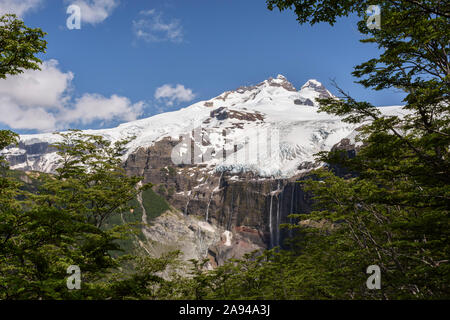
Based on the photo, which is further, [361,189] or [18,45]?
[361,189]

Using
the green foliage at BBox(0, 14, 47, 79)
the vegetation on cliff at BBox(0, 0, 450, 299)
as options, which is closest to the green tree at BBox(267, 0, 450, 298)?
the vegetation on cliff at BBox(0, 0, 450, 299)

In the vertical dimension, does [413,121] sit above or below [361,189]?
above

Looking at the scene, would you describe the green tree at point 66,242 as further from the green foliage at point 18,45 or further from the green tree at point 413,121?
the green tree at point 413,121

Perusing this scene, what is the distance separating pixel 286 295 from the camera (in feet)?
53.4

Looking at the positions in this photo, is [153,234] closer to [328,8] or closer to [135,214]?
[135,214]

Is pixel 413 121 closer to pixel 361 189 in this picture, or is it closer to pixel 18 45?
pixel 361 189

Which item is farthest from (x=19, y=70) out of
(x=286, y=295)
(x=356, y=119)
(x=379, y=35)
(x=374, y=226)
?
(x=374, y=226)

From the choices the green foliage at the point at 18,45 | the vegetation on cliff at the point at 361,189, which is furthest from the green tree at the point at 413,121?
the green foliage at the point at 18,45

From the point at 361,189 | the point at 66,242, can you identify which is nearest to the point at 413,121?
the point at 361,189

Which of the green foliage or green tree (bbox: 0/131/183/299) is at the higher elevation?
the green foliage

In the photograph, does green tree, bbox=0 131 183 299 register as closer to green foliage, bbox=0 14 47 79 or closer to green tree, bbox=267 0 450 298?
green foliage, bbox=0 14 47 79

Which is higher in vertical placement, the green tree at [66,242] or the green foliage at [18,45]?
the green foliage at [18,45]

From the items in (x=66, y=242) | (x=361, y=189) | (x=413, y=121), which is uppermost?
(x=413, y=121)
